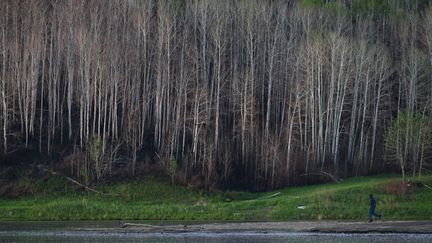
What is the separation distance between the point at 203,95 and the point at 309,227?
99.0 ft

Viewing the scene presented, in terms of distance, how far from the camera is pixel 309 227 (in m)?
52.9

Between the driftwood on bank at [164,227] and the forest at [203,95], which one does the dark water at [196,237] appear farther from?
the forest at [203,95]

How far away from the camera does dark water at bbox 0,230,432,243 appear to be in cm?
4569

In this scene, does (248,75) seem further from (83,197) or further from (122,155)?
(83,197)

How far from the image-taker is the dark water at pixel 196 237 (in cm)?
4569

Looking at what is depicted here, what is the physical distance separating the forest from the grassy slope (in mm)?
4025

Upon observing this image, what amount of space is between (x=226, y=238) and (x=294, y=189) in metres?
28.0

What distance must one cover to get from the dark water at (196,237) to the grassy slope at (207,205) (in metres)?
11.4

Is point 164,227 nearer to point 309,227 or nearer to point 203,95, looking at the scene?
point 309,227

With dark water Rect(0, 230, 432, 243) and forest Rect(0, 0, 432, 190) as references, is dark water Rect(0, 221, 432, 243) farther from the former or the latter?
forest Rect(0, 0, 432, 190)

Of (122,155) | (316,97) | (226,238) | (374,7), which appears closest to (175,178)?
(122,155)

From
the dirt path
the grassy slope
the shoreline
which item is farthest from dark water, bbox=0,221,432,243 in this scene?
the grassy slope

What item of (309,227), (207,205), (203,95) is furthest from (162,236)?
(203,95)

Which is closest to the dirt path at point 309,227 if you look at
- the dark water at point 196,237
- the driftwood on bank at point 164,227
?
the driftwood on bank at point 164,227
